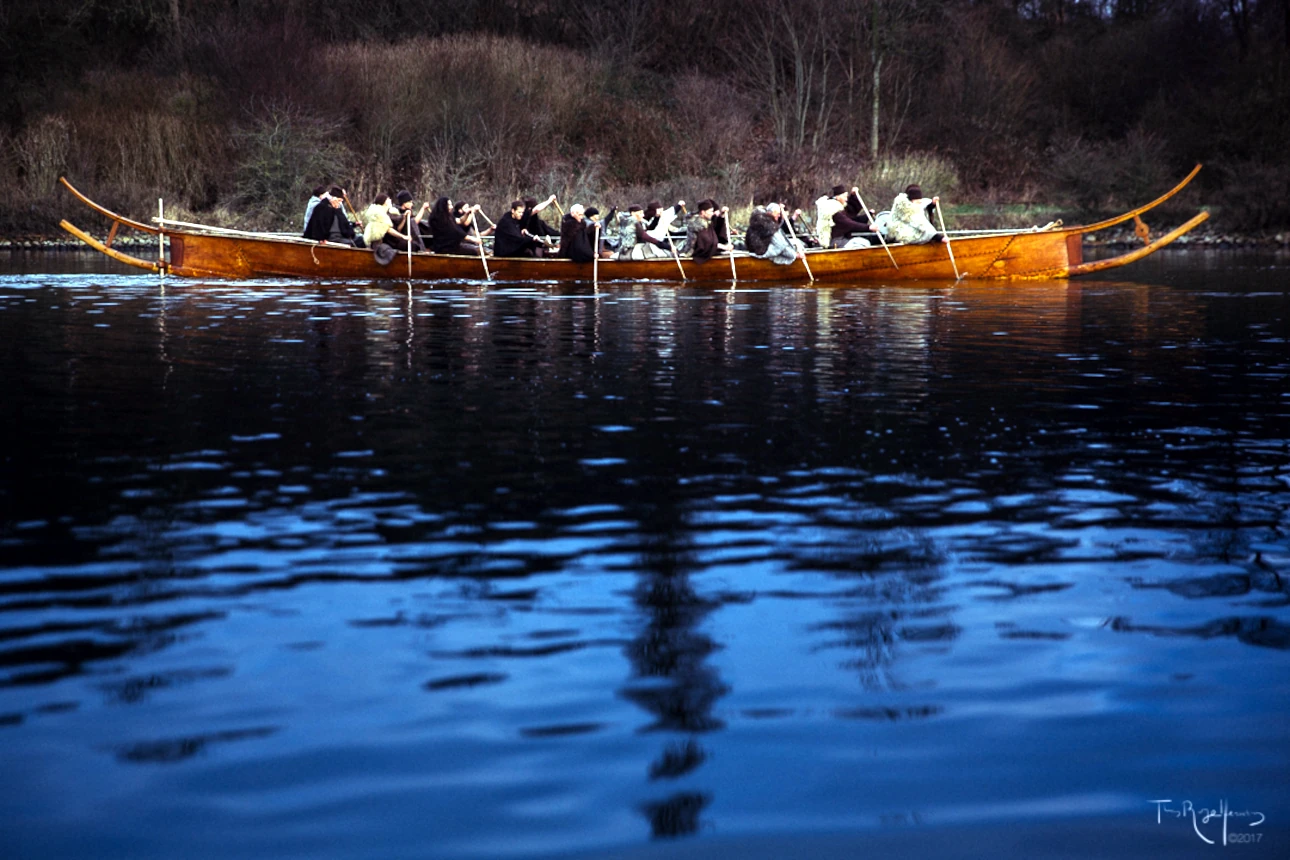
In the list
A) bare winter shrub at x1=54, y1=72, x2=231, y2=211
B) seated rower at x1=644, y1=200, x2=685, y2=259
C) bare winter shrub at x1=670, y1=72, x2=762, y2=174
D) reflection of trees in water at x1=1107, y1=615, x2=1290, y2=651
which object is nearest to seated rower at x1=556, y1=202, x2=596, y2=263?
seated rower at x1=644, y1=200, x2=685, y2=259

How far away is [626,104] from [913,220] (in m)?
21.3

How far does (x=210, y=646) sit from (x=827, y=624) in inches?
81.9

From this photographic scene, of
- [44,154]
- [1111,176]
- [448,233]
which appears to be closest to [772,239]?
[448,233]

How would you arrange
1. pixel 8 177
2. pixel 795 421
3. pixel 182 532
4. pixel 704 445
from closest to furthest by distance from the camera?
pixel 182 532
pixel 704 445
pixel 795 421
pixel 8 177

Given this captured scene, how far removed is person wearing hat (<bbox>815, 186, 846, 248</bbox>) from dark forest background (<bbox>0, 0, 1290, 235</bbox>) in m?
13.4

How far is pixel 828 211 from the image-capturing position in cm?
2462

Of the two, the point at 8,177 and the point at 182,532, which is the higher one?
the point at 8,177

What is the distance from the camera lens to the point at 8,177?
3728 cm

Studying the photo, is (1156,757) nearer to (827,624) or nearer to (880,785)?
(880,785)

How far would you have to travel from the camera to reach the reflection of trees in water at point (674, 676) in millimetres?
4055

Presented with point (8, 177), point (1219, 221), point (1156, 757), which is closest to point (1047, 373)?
point (1156, 757)

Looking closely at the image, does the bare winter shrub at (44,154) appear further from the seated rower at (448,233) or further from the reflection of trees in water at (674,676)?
the reflection of trees in water at (674,676)

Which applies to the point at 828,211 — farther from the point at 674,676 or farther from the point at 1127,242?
the point at 674,676
